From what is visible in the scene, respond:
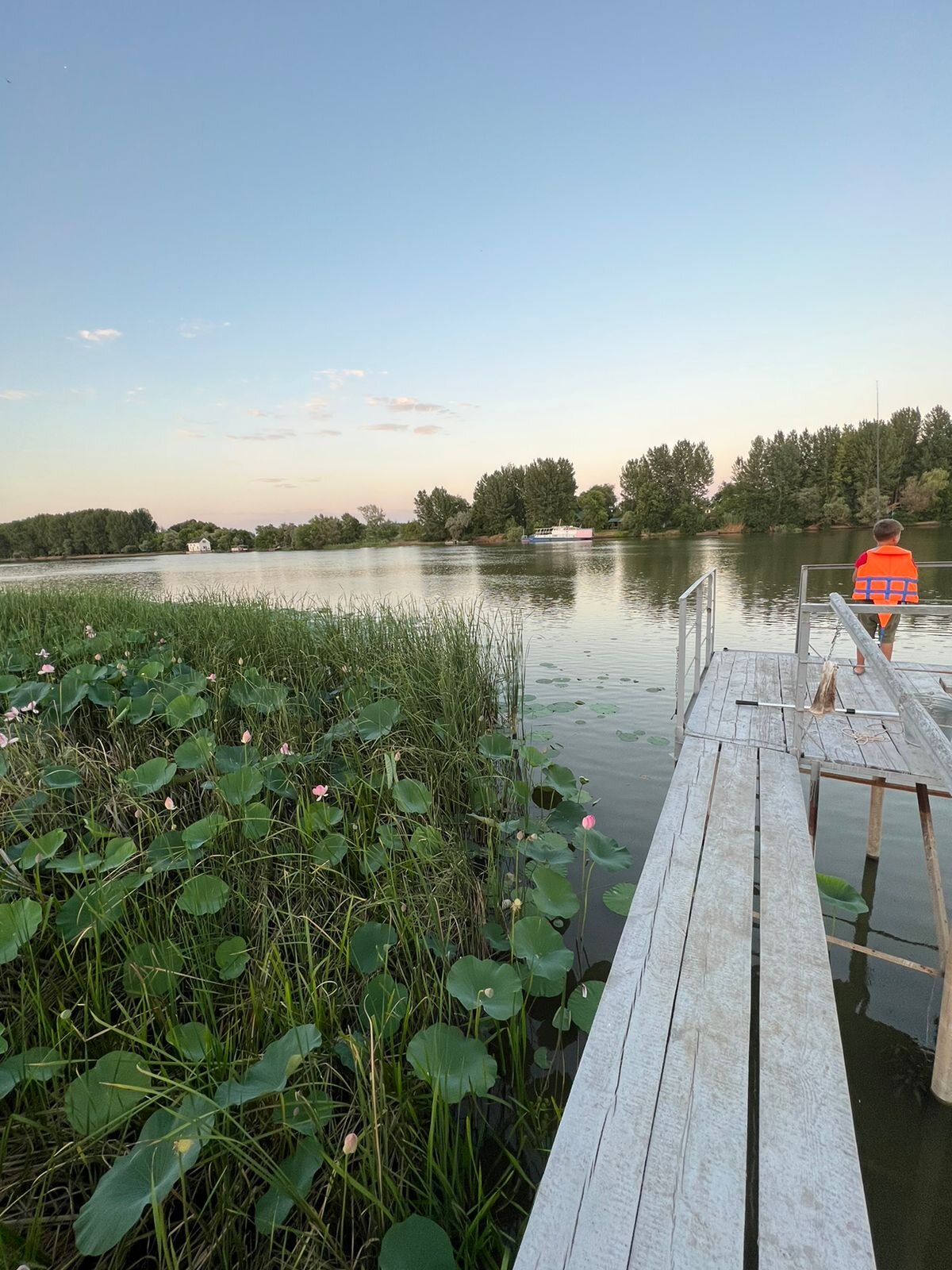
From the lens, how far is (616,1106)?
121 cm

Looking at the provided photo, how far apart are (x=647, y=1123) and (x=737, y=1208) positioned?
0.70 feet

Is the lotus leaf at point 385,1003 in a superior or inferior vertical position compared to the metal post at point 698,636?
inferior

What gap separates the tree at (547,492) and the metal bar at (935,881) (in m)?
64.8

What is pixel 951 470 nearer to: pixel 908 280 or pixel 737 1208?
pixel 908 280

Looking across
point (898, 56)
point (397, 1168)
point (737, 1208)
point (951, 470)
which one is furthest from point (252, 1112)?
point (951, 470)

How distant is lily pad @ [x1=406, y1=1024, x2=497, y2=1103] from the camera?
54.9 inches

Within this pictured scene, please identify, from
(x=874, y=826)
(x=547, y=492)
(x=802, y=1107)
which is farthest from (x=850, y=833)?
(x=547, y=492)

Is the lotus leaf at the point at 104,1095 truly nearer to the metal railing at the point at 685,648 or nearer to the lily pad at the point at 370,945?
the lily pad at the point at 370,945

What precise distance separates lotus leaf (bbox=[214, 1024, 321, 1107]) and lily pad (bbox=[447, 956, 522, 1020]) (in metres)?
0.40

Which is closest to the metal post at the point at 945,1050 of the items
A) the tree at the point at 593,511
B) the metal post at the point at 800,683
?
the metal post at the point at 800,683

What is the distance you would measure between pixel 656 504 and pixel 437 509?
29.0m

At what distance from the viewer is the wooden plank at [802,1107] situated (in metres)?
0.94

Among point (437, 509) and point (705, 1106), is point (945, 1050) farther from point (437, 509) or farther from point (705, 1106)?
point (437, 509)

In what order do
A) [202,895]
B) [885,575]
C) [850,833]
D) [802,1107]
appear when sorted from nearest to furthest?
[802,1107]
[202,895]
[850,833]
[885,575]
